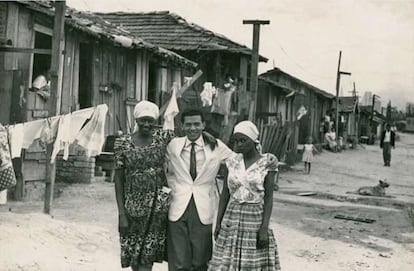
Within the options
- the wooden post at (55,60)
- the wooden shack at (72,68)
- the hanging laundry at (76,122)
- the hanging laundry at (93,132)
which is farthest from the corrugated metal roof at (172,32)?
the wooden post at (55,60)

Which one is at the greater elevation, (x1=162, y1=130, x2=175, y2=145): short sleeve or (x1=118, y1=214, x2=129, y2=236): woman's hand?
(x1=162, y1=130, x2=175, y2=145): short sleeve

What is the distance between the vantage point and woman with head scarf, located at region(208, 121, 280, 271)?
3.97 m

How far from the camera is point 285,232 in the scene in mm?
8375

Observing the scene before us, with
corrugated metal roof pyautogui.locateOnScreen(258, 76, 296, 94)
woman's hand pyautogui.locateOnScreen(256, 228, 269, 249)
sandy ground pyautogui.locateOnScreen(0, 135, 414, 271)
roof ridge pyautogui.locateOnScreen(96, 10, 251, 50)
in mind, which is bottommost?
sandy ground pyautogui.locateOnScreen(0, 135, 414, 271)

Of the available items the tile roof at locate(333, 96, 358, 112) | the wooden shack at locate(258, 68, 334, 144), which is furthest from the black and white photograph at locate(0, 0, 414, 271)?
the tile roof at locate(333, 96, 358, 112)

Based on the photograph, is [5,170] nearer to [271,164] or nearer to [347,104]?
[271,164]

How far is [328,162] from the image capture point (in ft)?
77.8

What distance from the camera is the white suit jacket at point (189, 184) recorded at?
161 inches

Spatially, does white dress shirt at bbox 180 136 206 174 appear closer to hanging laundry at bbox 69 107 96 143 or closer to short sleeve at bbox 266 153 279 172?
short sleeve at bbox 266 153 279 172

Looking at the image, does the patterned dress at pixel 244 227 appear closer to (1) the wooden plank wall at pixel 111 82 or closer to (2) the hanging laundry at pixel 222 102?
(1) the wooden plank wall at pixel 111 82

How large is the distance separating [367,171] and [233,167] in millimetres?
17574

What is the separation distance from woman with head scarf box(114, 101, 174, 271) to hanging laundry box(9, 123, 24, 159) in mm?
3168

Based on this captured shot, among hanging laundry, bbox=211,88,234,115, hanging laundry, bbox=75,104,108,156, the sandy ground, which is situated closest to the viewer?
the sandy ground

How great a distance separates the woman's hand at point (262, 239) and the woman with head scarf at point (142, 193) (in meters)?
0.69
